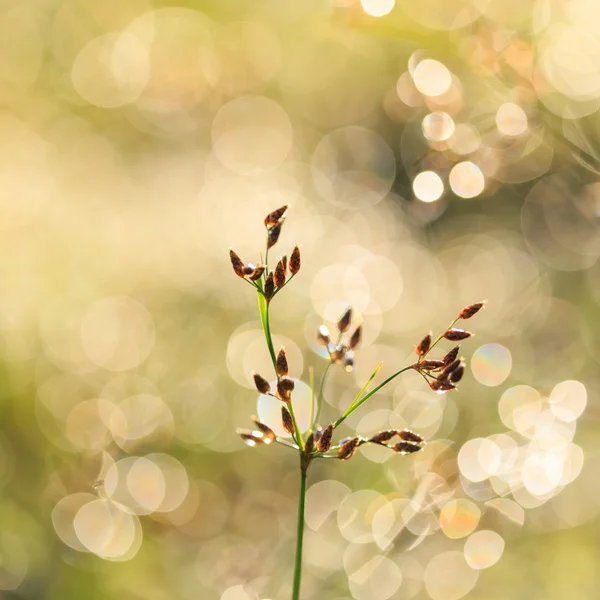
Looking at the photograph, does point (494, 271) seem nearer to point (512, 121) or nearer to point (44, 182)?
point (512, 121)

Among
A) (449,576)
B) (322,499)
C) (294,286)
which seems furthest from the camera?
(294,286)

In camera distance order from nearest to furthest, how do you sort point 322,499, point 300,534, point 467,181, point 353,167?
point 300,534 < point 322,499 < point 467,181 < point 353,167

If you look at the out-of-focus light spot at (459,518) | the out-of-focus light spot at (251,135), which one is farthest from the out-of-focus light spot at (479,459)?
the out-of-focus light spot at (251,135)

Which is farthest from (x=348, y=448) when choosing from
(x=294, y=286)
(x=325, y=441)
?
(x=294, y=286)

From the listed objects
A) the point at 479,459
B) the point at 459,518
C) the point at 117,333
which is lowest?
the point at 459,518

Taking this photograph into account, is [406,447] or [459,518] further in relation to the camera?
[459,518]

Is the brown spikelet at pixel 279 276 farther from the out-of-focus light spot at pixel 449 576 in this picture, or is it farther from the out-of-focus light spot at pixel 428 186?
the out-of-focus light spot at pixel 428 186

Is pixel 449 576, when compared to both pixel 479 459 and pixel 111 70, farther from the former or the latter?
pixel 111 70
